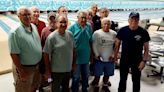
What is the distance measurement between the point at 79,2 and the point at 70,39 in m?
9.50

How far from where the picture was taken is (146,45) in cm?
336

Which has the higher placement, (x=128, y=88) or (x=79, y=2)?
(x=79, y=2)

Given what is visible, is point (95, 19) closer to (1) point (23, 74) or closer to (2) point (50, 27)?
(2) point (50, 27)

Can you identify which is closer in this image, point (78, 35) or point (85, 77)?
point (78, 35)

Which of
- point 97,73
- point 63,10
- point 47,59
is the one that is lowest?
point 97,73

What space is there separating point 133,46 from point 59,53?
110 centimetres

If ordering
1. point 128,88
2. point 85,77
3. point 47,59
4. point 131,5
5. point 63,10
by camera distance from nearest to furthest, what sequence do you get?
point 47,59
point 85,77
point 63,10
point 128,88
point 131,5

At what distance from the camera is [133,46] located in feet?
10.9

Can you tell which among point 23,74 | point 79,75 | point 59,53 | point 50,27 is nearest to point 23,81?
point 23,74

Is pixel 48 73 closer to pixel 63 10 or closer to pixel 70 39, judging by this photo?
pixel 70 39

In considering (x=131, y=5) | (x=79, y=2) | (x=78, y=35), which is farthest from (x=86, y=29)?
(x=131, y=5)

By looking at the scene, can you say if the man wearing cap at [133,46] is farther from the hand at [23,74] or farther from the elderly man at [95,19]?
the hand at [23,74]

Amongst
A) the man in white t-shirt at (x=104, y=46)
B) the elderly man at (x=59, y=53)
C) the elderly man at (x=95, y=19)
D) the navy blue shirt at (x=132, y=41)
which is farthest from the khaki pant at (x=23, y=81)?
the elderly man at (x=95, y=19)

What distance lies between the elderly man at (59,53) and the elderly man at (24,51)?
0.13m
